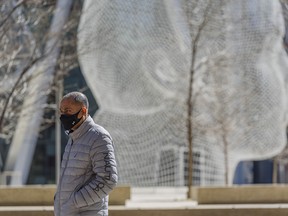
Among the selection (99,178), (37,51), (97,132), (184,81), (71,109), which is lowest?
(99,178)

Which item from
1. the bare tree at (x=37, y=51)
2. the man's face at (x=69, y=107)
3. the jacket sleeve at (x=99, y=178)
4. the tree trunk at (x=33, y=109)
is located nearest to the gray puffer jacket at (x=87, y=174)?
the jacket sleeve at (x=99, y=178)

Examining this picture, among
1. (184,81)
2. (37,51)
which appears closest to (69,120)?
(37,51)

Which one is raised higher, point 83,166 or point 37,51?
point 37,51

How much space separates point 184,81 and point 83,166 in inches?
768

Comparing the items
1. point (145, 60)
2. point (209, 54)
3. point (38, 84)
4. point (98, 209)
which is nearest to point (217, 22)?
point (209, 54)

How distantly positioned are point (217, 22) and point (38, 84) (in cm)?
562

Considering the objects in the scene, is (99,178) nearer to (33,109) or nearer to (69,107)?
(69,107)

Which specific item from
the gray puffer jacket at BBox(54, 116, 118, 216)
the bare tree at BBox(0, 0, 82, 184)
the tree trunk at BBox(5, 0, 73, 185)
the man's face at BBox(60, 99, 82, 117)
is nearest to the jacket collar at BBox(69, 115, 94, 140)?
the gray puffer jacket at BBox(54, 116, 118, 216)

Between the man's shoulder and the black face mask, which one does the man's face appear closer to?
the black face mask

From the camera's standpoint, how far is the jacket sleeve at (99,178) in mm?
5184

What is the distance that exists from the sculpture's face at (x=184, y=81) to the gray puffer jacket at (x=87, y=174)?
17.2 metres

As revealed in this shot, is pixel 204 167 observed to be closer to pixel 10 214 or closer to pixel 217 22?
pixel 217 22

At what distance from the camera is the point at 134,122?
2675cm

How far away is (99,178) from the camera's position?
5.20m
